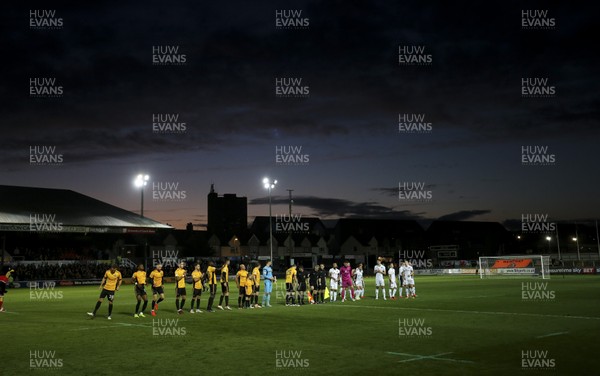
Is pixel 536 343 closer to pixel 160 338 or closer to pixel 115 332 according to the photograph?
pixel 160 338

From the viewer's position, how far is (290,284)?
2662 centimetres

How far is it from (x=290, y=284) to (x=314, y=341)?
1206 cm

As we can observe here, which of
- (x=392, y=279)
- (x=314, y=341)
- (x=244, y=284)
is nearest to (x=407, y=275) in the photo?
(x=392, y=279)

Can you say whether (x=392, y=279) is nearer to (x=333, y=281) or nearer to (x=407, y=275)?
(x=407, y=275)

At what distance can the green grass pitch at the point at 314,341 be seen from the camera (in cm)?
1109

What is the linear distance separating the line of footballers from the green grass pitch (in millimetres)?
1086

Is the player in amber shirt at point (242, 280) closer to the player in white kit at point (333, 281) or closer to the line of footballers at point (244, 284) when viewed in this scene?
the line of footballers at point (244, 284)

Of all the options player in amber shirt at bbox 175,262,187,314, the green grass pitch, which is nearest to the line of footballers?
player in amber shirt at bbox 175,262,187,314

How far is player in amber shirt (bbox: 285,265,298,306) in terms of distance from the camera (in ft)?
86.2

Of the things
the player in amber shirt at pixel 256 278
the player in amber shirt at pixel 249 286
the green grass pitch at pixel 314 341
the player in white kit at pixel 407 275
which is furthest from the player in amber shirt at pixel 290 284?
the player in white kit at pixel 407 275

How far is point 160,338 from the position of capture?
51.0 ft

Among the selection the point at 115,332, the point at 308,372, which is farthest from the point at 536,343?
the point at 115,332

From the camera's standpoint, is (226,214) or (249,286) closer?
(249,286)

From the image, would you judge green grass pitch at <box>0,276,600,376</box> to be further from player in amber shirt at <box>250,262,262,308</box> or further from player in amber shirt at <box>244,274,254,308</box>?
player in amber shirt at <box>250,262,262,308</box>
